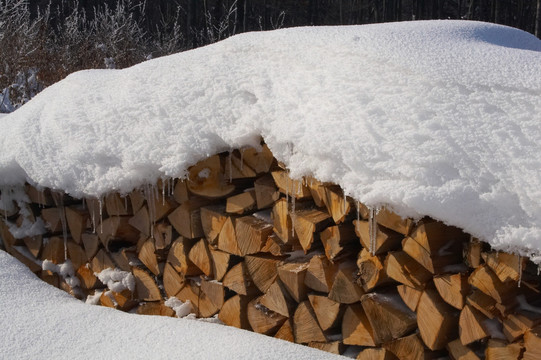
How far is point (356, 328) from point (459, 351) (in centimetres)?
35

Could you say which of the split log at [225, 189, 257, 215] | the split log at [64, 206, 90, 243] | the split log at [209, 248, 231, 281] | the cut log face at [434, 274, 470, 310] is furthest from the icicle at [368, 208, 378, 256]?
the split log at [64, 206, 90, 243]

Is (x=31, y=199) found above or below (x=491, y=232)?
below

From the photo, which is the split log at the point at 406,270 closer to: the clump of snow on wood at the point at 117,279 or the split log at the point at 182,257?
the split log at the point at 182,257

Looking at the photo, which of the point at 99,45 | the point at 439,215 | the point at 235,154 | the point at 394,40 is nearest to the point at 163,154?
the point at 235,154

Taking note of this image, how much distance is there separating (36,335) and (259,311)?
846 mm

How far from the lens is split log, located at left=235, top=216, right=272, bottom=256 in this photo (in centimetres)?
218

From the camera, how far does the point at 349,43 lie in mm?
2268

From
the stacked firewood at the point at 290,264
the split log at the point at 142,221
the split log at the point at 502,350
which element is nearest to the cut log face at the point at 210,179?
the stacked firewood at the point at 290,264

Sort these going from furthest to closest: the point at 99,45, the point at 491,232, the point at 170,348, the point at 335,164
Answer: the point at 99,45, the point at 170,348, the point at 335,164, the point at 491,232

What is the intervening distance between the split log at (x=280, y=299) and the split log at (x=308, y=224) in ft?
0.56

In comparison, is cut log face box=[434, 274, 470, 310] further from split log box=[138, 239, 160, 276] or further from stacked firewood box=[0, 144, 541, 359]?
split log box=[138, 239, 160, 276]

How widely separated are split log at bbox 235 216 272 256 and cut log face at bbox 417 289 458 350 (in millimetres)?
642

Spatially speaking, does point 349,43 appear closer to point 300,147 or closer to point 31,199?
point 300,147

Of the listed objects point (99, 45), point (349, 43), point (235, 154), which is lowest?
point (99, 45)
